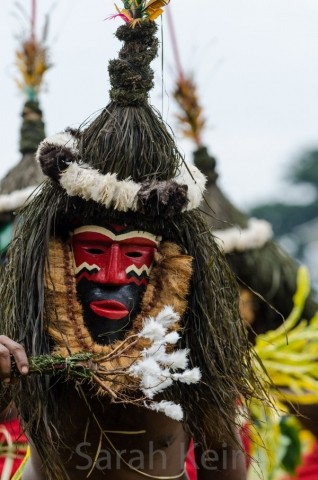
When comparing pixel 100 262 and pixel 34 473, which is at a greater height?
pixel 100 262

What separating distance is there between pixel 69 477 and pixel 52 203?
0.91 meters

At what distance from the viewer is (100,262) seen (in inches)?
128

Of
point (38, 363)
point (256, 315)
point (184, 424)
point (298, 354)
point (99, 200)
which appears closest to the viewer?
point (38, 363)

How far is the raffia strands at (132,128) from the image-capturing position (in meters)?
3.22

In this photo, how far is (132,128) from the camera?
128 inches

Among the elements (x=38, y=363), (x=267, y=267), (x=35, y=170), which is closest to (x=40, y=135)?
(x=35, y=170)

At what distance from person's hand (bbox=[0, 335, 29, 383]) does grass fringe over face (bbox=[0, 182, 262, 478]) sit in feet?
1.19

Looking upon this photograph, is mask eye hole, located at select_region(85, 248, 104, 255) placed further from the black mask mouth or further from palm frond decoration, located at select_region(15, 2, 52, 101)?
palm frond decoration, located at select_region(15, 2, 52, 101)

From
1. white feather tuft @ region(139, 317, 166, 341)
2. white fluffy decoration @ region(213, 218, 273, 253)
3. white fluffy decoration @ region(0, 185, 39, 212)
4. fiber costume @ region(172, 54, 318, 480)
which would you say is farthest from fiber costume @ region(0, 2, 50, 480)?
white feather tuft @ region(139, 317, 166, 341)

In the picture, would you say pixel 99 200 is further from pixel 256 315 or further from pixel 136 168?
pixel 256 315

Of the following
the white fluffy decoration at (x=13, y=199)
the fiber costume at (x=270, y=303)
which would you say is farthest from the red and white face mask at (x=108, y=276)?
the white fluffy decoration at (x=13, y=199)

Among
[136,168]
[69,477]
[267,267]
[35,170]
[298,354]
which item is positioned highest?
[35,170]

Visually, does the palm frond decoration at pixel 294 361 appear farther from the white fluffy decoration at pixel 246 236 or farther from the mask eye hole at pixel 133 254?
the mask eye hole at pixel 133 254

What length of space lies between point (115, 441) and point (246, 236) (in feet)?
10.6
